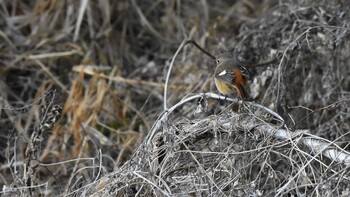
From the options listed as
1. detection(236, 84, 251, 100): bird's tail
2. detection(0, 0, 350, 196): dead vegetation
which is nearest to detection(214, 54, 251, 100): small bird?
detection(236, 84, 251, 100): bird's tail

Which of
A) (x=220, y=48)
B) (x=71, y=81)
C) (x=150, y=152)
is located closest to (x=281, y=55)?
(x=220, y=48)

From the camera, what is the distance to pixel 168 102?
22.4ft

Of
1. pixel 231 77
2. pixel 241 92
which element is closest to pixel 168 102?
pixel 231 77

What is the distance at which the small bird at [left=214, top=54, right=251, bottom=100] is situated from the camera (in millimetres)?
5097

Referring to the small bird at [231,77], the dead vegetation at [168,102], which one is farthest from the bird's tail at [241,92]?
the dead vegetation at [168,102]

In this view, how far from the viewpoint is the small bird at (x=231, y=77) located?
5.10 metres

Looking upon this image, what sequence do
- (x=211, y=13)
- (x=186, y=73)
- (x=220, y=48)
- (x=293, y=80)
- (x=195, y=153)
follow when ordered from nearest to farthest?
(x=195, y=153) < (x=293, y=80) < (x=220, y=48) < (x=186, y=73) < (x=211, y=13)

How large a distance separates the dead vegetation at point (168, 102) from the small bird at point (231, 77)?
23cm

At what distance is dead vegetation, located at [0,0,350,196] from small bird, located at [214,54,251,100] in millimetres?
227

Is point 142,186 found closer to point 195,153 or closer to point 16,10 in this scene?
point 195,153

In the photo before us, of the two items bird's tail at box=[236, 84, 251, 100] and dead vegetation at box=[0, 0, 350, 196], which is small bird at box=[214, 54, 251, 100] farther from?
dead vegetation at box=[0, 0, 350, 196]

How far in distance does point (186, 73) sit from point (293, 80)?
1.50m

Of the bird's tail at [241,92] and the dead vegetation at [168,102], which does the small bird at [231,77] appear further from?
the dead vegetation at [168,102]

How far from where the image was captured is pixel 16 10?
8.31 m
